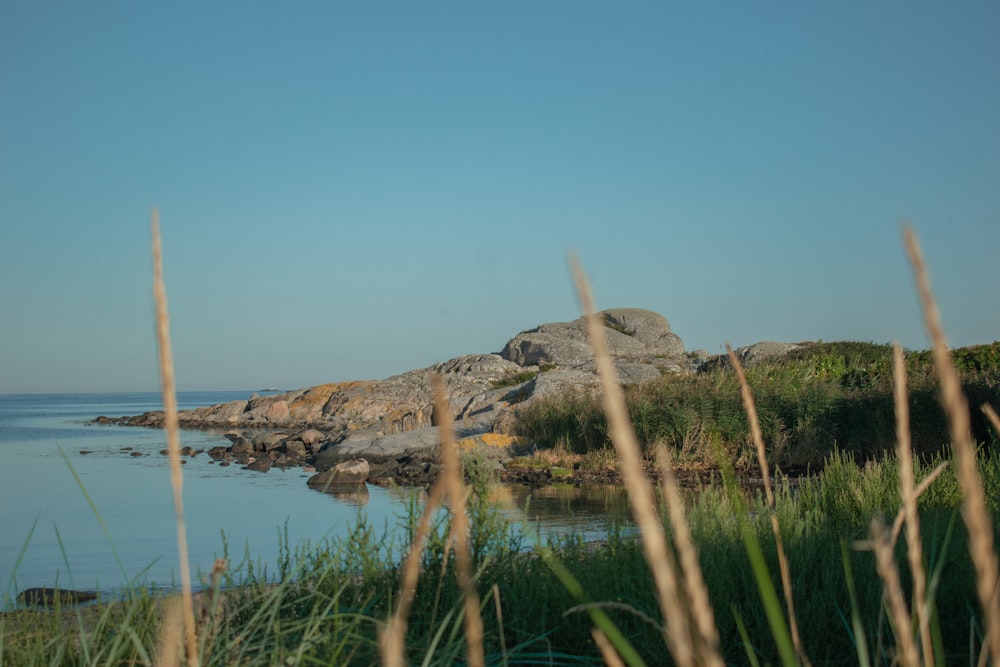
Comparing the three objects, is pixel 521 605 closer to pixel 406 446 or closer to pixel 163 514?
pixel 163 514

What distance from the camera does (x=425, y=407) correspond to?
29.9m

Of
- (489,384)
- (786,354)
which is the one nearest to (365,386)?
(489,384)

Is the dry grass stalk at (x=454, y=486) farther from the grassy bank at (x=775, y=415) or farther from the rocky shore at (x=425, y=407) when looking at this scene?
the grassy bank at (x=775, y=415)

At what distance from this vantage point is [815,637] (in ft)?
13.7

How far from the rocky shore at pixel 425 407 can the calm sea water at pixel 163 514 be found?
1008 millimetres

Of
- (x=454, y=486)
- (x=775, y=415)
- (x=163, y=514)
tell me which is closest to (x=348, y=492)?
(x=163, y=514)

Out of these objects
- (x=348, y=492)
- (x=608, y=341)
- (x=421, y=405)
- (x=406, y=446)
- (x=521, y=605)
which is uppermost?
(x=608, y=341)

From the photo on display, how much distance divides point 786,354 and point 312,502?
1597cm

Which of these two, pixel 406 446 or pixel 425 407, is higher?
pixel 425 407

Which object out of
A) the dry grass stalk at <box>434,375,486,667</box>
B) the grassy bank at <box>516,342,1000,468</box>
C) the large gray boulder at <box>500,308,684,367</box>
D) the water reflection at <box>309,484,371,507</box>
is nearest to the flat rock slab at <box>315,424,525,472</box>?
the grassy bank at <box>516,342,1000,468</box>

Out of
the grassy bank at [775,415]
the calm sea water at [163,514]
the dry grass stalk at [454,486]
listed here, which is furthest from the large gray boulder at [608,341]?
the dry grass stalk at [454,486]

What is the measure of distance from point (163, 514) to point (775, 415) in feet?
34.1

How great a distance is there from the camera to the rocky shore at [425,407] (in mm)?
18719

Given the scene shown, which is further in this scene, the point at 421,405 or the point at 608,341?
the point at 608,341
